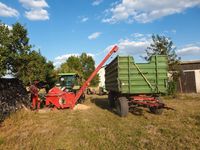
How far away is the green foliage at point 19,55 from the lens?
11136mm

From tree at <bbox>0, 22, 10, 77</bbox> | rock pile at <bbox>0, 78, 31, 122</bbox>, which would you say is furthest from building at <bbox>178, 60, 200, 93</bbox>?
tree at <bbox>0, 22, 10, 77</bbox>

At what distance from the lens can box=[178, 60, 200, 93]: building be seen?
2358 centimetres

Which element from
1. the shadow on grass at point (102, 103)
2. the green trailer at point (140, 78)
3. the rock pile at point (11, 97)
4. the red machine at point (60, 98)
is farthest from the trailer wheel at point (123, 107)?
the rock pile at point (11, 97)

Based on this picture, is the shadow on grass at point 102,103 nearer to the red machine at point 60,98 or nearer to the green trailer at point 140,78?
the red machine at point 60,98

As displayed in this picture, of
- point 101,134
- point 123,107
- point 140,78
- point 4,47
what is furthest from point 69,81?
point 101,134

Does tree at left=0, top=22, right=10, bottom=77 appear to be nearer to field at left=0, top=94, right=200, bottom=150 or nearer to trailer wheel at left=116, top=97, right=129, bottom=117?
field at left=0, top=94, right=200, bottom=150

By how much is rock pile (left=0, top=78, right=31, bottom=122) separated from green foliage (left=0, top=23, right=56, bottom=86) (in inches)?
27.4

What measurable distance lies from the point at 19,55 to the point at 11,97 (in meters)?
2.17

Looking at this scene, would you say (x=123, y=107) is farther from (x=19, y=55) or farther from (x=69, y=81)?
(x=69, y=81)

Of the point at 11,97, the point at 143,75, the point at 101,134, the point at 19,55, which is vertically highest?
the point at 19,55

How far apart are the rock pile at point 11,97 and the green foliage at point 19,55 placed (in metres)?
0.70

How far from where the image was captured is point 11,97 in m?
11.7

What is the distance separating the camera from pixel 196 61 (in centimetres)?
2373

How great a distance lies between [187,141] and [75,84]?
447 inches
